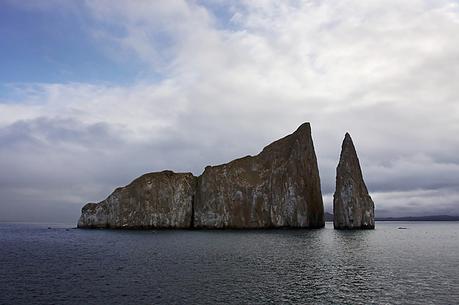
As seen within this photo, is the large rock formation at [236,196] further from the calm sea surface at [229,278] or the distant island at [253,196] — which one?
the calm sea surface at [229,278]

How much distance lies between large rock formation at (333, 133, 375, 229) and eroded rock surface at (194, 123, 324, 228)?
35.4 feet

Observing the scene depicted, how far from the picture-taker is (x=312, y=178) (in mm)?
152000

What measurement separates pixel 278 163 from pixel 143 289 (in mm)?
114520

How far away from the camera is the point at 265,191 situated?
14525cm

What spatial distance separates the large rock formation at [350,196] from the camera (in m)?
140

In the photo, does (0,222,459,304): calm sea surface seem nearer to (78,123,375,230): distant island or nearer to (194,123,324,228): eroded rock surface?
(78,123,375,230): distant island

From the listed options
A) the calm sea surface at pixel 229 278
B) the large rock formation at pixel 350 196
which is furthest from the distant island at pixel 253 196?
the calm sea surface at pixel 229 278

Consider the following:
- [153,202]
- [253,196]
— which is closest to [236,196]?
[253,196]

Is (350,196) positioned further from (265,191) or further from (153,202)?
(153,202)

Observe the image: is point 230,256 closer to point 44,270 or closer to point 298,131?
point 44,270

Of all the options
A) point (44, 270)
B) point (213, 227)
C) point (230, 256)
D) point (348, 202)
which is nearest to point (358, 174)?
point (348, 202)

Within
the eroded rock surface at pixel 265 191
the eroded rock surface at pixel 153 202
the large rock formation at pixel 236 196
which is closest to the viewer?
the eroded rock surface at pixel 265 191

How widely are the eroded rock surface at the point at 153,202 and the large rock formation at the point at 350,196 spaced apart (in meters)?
54.9

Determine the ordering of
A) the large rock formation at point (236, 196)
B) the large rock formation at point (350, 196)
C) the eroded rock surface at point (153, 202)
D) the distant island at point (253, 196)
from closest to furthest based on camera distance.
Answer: the large rock formation at point (350, 196) < the distant island at point (253, 196) < the large rock formation at point (236, 196) < the eroded rock surface at point (153, 202)
